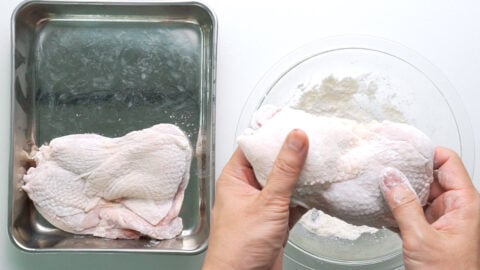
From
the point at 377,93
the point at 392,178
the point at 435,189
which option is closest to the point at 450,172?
the point at 435,189

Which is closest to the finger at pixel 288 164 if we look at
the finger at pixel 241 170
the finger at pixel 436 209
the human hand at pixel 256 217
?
the human hand at pixel 256 217

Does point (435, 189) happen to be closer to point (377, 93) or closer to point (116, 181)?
point (377, 93)

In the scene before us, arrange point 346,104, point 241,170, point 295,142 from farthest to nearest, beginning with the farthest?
1. point 346,104
2. point 241,170
3. point 295,142

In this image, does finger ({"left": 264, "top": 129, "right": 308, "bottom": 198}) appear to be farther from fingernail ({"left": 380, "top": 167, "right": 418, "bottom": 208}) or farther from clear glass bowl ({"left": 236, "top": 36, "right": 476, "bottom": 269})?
clear glass bowl ({"left": 236, "top": 36, "right": 476, "bottom": 269})

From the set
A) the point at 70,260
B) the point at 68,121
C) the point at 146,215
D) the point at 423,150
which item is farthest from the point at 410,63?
the point at 70,260

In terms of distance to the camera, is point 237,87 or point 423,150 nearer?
point 423,150

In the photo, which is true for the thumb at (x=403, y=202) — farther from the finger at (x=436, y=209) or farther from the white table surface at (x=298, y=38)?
the white table surface at (x=298, y=38)

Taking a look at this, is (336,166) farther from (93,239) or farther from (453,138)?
(93,239)
